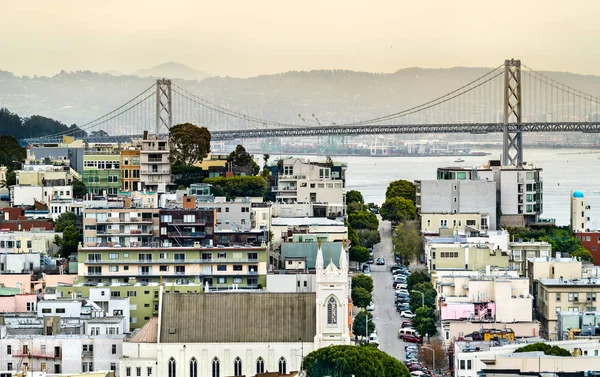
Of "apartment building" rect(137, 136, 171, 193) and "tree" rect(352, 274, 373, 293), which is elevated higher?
"apartment building" rect(137, 136, 171, 193)

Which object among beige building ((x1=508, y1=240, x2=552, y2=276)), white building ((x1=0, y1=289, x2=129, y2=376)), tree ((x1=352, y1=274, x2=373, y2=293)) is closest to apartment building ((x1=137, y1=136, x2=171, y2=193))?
beige building ((x1=508, y1=240, x2=552, y2=276))

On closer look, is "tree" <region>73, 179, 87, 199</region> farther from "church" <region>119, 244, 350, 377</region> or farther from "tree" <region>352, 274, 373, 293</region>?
"church" <region>119, 244, 350, 377</region>

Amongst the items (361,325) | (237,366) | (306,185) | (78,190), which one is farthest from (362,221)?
(237,366)

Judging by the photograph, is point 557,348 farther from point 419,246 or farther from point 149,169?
point 149,169

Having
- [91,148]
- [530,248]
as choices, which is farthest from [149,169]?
[530,248]

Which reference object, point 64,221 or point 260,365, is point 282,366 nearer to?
point 260,365
